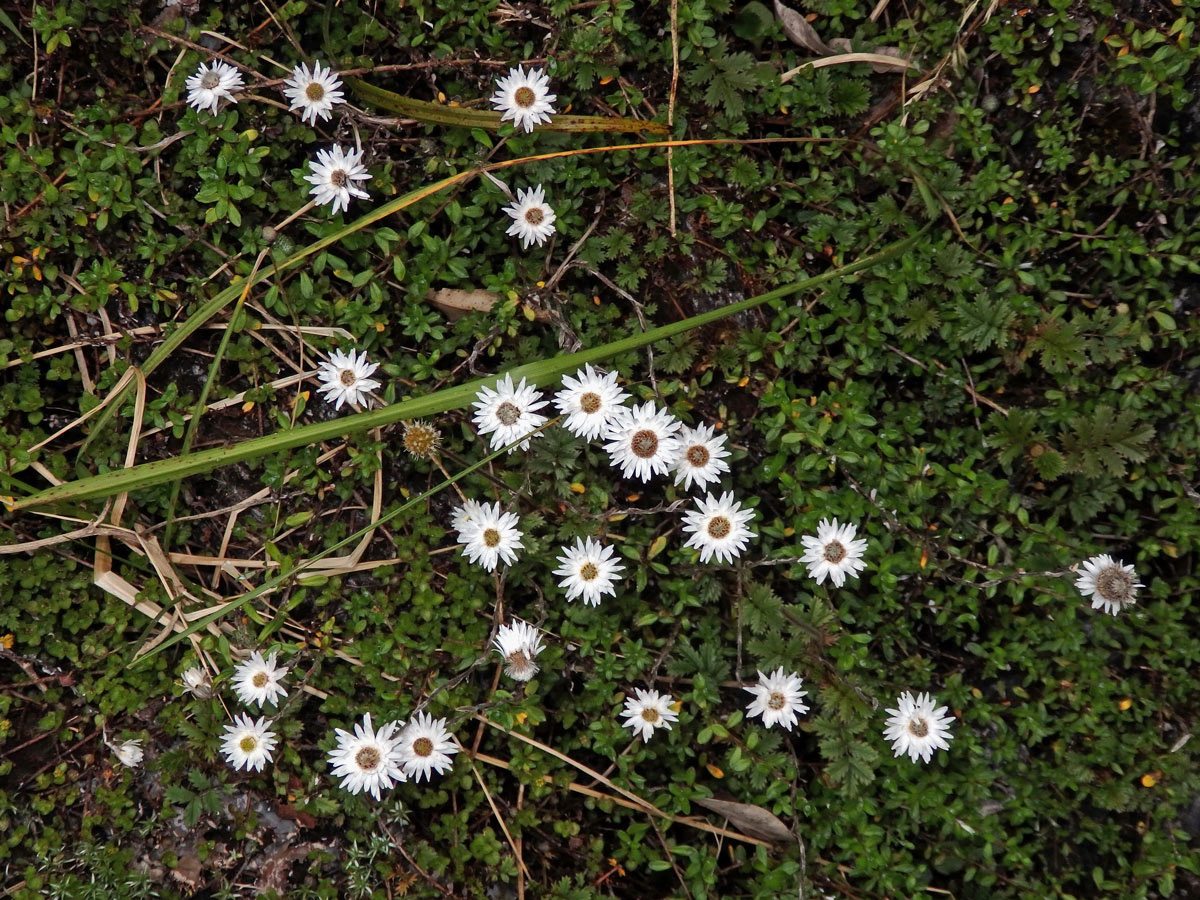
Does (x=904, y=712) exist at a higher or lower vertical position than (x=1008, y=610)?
lower

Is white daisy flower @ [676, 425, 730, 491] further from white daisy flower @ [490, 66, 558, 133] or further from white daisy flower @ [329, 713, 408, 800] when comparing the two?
white daisy flower @ [329, 713, 408, 800]

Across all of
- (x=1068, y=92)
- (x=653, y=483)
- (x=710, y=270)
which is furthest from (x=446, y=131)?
(x=1068, y=92)

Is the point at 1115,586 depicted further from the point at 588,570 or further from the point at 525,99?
the point at 525,99

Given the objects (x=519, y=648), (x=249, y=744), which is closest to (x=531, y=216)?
(x=519, y=648)

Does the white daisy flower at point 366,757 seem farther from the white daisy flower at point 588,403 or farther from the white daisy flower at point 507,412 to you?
the white daisy flower at point 588,403

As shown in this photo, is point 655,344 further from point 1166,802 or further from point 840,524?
point 1166,802
